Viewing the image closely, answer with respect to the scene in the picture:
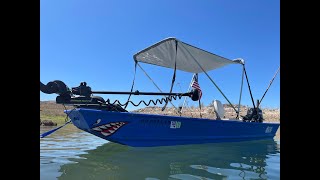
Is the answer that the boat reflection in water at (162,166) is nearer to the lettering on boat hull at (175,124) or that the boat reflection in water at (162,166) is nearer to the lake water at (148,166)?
the lake water at (148,166)

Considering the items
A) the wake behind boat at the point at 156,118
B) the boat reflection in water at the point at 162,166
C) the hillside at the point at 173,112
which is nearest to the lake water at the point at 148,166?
the boat reflection in water at the point at 162,166

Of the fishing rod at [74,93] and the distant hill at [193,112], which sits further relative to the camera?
the distant hill at [193,112]

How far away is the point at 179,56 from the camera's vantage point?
10570 mm

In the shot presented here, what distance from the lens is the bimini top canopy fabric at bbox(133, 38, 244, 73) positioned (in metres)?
9.57

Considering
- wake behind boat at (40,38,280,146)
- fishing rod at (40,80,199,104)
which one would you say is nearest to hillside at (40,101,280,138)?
wake behind boat at (40,38,280,146)

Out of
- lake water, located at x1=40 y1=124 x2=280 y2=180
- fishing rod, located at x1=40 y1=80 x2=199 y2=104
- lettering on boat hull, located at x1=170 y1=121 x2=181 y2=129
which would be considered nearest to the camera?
lake water, located at x1=40 y1=124 x2=280 y2=180

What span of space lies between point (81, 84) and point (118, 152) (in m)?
2.30

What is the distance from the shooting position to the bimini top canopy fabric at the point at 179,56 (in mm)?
9566

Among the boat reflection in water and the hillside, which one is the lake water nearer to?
the boat reflection in water
